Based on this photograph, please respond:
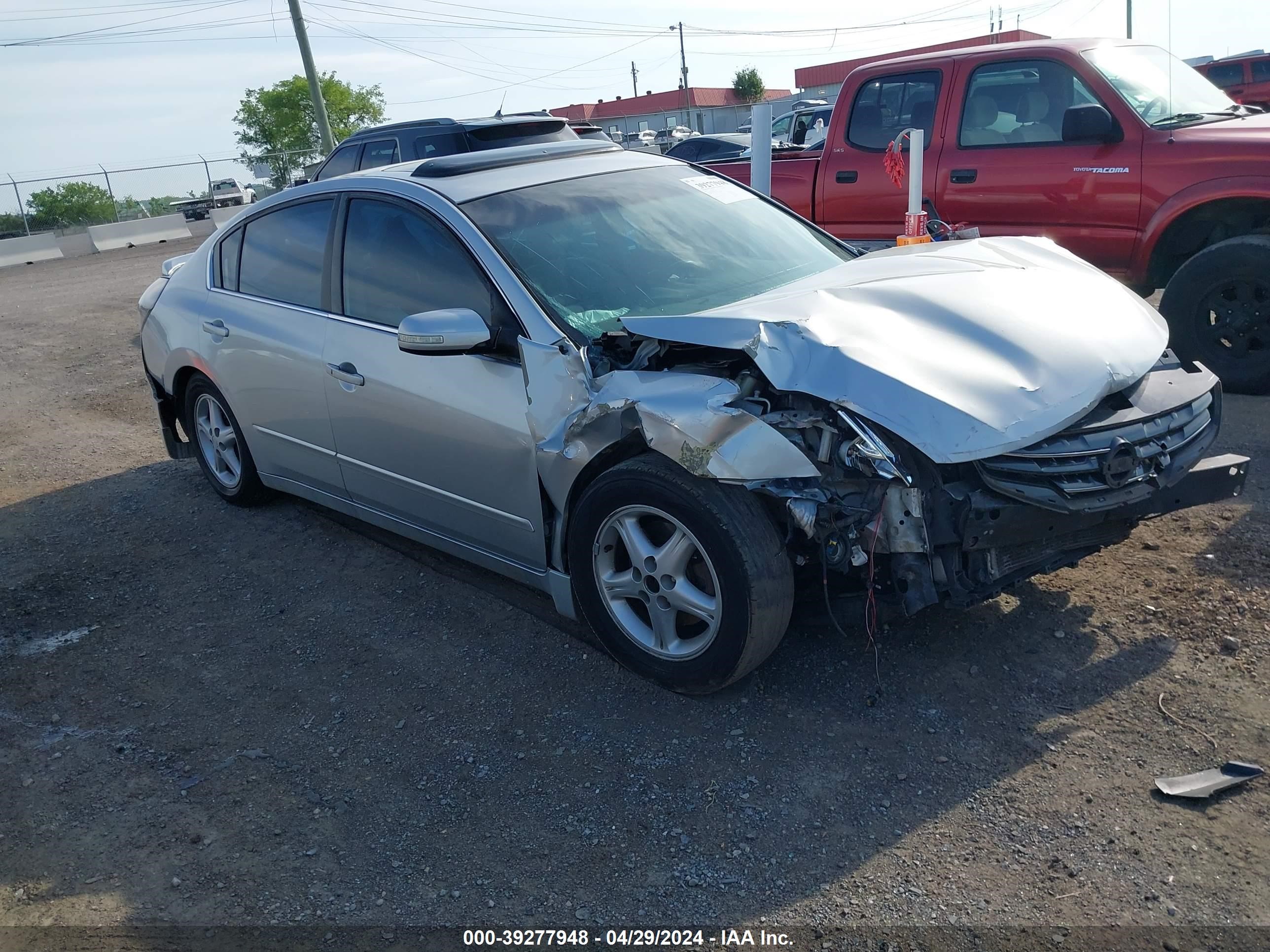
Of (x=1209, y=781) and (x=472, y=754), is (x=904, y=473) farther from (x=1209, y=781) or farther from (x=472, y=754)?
(x=472, y=754)

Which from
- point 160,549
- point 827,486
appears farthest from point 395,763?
point 160,549

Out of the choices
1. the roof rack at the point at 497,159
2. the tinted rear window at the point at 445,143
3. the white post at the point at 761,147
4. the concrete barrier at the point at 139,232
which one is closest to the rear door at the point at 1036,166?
the white post at the point at 761,147

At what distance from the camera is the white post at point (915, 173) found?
20.4ft

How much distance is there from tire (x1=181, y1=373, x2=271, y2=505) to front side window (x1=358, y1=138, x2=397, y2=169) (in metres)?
5.75

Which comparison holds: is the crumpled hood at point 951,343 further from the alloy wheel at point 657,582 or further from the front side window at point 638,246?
the alloy wheel at point 657,582

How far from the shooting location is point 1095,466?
10.2 ft

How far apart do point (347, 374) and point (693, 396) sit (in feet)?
5.84

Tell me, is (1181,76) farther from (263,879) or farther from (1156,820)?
(263,879)

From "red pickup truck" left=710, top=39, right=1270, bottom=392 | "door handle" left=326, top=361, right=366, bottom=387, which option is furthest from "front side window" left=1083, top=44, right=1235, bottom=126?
"door handle" left=326, top=361, right=366, bottom=387

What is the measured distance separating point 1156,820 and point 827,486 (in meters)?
1.26

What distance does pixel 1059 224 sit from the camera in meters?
6.60

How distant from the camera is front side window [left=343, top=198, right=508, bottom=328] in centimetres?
394

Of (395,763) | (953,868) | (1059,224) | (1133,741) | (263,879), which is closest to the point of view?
(953,868)

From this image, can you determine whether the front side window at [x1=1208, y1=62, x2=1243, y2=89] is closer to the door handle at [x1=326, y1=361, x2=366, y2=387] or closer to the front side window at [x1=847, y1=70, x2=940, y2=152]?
the front side window at [x1=847, y1=70, x2=940, y2=152]
